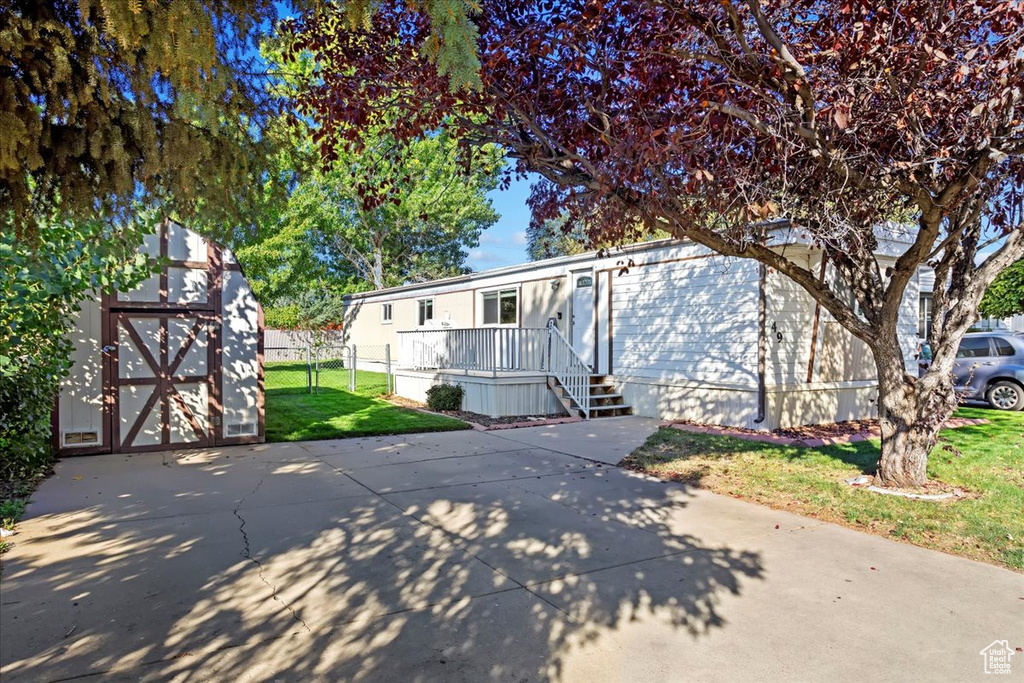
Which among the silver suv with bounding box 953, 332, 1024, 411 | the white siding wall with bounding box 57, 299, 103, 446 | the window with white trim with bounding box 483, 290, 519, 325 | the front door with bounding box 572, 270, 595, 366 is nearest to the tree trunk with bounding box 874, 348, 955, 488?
the front door with bounding box 572, 270, 595, 366

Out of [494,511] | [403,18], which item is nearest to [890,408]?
[494,511]

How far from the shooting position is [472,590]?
3.81 meters

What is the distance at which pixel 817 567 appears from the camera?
4223mm

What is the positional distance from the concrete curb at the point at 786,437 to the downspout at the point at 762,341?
1.41 feet

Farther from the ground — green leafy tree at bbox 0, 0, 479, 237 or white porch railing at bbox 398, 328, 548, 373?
green leafy tree at bbox 0, 0, 479, 237

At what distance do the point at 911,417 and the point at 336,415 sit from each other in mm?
8953

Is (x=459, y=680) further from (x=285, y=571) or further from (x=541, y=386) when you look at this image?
(x=541, y=386)

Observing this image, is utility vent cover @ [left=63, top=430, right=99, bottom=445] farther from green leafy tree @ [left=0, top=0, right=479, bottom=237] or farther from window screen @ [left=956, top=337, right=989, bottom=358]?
window screen @ [left=956, top=337, right=989, bottom=358]

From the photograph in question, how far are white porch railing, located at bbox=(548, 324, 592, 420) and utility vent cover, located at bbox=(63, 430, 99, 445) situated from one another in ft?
23.6

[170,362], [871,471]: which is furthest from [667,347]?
[170,362]

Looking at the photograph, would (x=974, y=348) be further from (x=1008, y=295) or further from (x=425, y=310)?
(x=425, y=310)

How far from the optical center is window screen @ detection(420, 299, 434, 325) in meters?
19.0

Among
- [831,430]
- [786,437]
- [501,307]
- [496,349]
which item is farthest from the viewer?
[501,307]

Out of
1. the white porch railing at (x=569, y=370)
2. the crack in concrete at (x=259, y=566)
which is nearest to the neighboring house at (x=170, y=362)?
the crack in concrete at (x=259, y=566)
